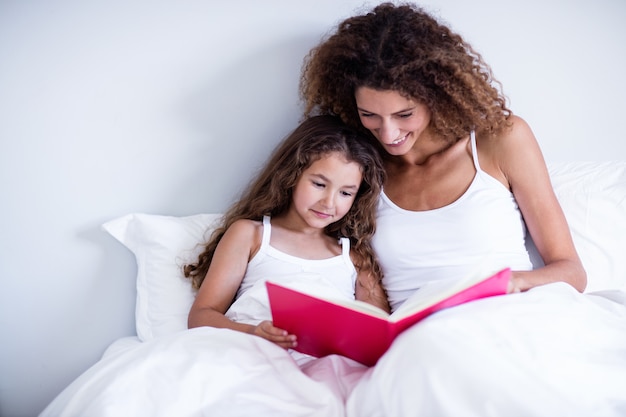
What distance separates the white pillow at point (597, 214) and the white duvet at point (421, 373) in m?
0.34

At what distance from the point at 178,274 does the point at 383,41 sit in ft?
2.62

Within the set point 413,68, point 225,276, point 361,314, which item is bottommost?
point 225,276

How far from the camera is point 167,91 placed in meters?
1.54

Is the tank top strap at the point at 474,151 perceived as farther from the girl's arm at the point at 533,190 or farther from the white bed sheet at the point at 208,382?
the white bed sheet at the point at 208,382

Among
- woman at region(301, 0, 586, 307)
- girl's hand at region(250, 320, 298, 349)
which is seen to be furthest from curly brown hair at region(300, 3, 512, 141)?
girl's hand at region(250, 320, 298, 349)

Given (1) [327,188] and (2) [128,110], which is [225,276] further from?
(2) [128,110]

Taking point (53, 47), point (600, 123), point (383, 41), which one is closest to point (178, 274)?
point (53, 47)

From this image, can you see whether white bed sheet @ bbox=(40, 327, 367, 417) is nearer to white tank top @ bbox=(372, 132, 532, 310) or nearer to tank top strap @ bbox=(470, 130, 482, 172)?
white tank top @ bbox=(372, 132, 532, 310)

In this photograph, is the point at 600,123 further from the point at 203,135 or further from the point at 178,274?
the point at 178,274

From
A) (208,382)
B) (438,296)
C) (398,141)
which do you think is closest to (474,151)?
(398,141)

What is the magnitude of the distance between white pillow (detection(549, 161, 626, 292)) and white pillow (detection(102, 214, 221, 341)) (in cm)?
100

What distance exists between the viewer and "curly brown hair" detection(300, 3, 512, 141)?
130 cm

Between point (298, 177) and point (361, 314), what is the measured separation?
627mm

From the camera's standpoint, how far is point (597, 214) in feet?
4.95
